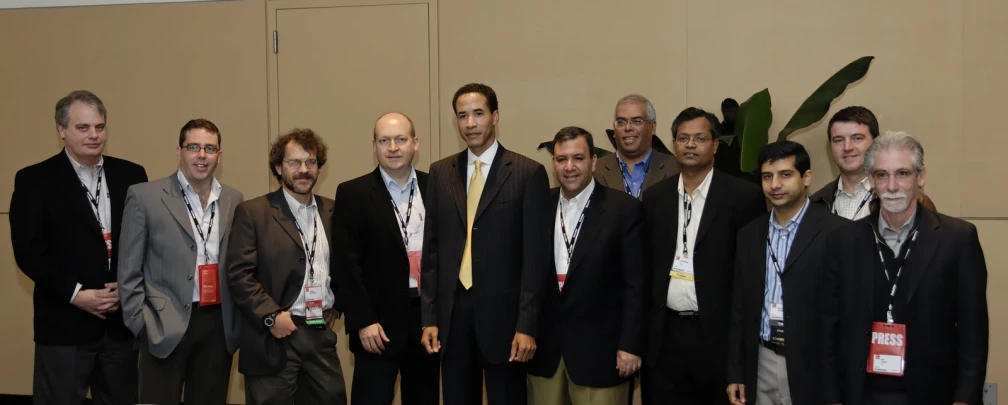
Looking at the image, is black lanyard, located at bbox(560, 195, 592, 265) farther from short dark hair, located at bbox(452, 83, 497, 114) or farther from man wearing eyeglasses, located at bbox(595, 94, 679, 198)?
man wearing eyeglasses, located at bbox(595, 94, 679, 198)

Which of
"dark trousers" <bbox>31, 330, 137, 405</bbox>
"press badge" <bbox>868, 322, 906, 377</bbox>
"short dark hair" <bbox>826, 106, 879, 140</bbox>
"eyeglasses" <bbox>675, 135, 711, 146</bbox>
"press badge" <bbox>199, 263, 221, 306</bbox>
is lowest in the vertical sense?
"dark trousers" <bbox>31, 330, 137, 405</bbox>

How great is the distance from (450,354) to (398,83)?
92.4 inches

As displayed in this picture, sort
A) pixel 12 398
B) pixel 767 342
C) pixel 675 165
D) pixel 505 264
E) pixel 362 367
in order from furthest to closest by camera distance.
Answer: pixel 12 398
pixel 675 165
pixel 362 367
pixel 505 264
pixel 767 342

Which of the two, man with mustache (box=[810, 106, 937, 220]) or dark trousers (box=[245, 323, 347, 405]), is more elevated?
man with mustache (box=[810, 106, 937, 220])

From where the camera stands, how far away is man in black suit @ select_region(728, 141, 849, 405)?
279 centimetres

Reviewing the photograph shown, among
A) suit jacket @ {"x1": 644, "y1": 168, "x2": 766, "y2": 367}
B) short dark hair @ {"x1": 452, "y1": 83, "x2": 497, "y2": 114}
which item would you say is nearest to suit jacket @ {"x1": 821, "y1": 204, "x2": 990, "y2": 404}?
suit jacket @ {"x1": 644, "y1": 168, "x2": 766, "y2": 367}

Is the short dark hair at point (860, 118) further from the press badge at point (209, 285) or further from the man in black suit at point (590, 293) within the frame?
the press badge at point (209, 285)

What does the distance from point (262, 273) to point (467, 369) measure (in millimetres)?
968

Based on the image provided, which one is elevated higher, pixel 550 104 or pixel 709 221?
pixel 550 104

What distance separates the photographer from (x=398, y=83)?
5.04 m

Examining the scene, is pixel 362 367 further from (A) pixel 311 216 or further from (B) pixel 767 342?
(B) pixel 767 342

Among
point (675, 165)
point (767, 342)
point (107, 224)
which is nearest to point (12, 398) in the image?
point (107, 224)

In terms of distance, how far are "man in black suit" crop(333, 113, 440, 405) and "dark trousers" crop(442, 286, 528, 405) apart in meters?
0.21

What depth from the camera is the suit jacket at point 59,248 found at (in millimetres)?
3572
